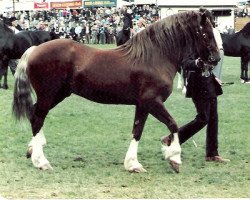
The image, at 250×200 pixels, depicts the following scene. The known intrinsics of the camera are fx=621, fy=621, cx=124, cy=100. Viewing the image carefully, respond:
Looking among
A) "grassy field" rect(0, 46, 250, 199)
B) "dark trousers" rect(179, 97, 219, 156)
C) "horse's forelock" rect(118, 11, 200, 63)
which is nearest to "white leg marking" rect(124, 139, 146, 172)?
"grassy field" rect(0, 46, 250, 199)

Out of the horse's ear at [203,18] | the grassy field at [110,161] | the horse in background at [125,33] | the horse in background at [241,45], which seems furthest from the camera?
the horse in background at [125,33]

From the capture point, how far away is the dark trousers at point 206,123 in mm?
8391

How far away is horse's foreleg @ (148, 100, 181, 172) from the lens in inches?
308

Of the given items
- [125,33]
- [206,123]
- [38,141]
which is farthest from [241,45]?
[38,141]

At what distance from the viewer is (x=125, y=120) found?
40.0 ft

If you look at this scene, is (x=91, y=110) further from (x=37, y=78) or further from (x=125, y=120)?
(x=37, y=78)

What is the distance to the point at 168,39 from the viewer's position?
319 inches

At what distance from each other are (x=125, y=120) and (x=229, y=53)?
376 inches

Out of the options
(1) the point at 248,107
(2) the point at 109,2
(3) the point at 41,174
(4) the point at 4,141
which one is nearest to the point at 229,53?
(1) the point at 248,107

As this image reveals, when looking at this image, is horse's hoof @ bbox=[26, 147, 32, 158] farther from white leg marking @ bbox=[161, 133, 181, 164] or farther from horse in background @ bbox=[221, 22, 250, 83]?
horse in background @ bbox=[221, 22, 250, 83]

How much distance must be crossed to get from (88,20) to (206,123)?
132 ft

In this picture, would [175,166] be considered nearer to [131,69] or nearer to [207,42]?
[131,69]

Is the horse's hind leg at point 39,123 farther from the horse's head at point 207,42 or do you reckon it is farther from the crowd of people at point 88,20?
the crowd of people at point 88,20

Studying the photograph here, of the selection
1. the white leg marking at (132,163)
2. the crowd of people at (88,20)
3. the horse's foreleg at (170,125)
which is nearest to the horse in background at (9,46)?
the white leg marking at (132,163)
